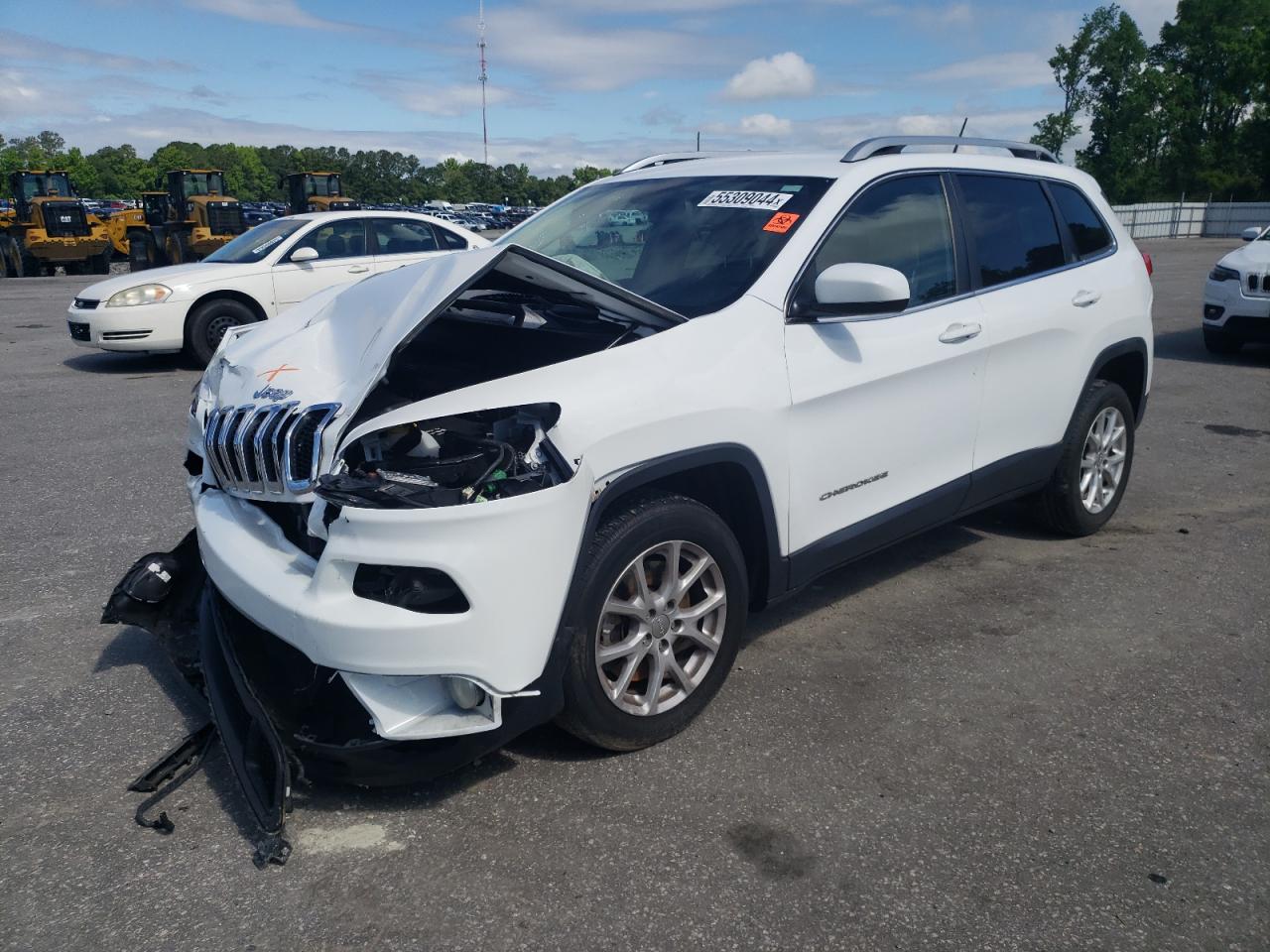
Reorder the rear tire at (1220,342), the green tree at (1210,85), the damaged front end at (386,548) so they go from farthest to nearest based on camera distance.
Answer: the green tree at (1210,85), the rear tire at (1220,342), the damaged front end at (386,548)

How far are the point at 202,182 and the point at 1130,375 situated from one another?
24.4 m

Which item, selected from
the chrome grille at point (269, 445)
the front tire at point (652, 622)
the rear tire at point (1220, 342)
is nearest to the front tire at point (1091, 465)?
the front tire at point (652, 622)

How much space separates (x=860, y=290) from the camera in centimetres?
336

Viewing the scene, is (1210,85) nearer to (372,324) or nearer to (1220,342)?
(1220,342)

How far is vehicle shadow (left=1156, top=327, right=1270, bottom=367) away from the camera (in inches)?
441

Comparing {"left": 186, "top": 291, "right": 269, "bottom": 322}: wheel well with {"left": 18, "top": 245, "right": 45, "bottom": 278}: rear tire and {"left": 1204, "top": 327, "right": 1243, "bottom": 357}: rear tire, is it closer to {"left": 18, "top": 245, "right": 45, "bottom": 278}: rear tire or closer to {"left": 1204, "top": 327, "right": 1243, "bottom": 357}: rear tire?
{"left": 1204, "top": 327, "right": 1243, "bottom": 357}: rear tire

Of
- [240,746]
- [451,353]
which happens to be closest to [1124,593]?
[451,353]

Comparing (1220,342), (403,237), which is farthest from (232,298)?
(1220,342)

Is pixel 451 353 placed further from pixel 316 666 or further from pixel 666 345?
pixel 316 666

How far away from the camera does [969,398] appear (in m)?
4.22

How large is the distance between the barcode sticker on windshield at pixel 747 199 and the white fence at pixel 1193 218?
1645 inches

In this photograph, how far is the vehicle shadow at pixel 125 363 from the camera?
10.7 metres

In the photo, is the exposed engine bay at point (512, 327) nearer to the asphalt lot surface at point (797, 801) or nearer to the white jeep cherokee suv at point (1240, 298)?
the asphalt lot surface at point (797, 801)

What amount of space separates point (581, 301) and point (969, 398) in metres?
1.78
